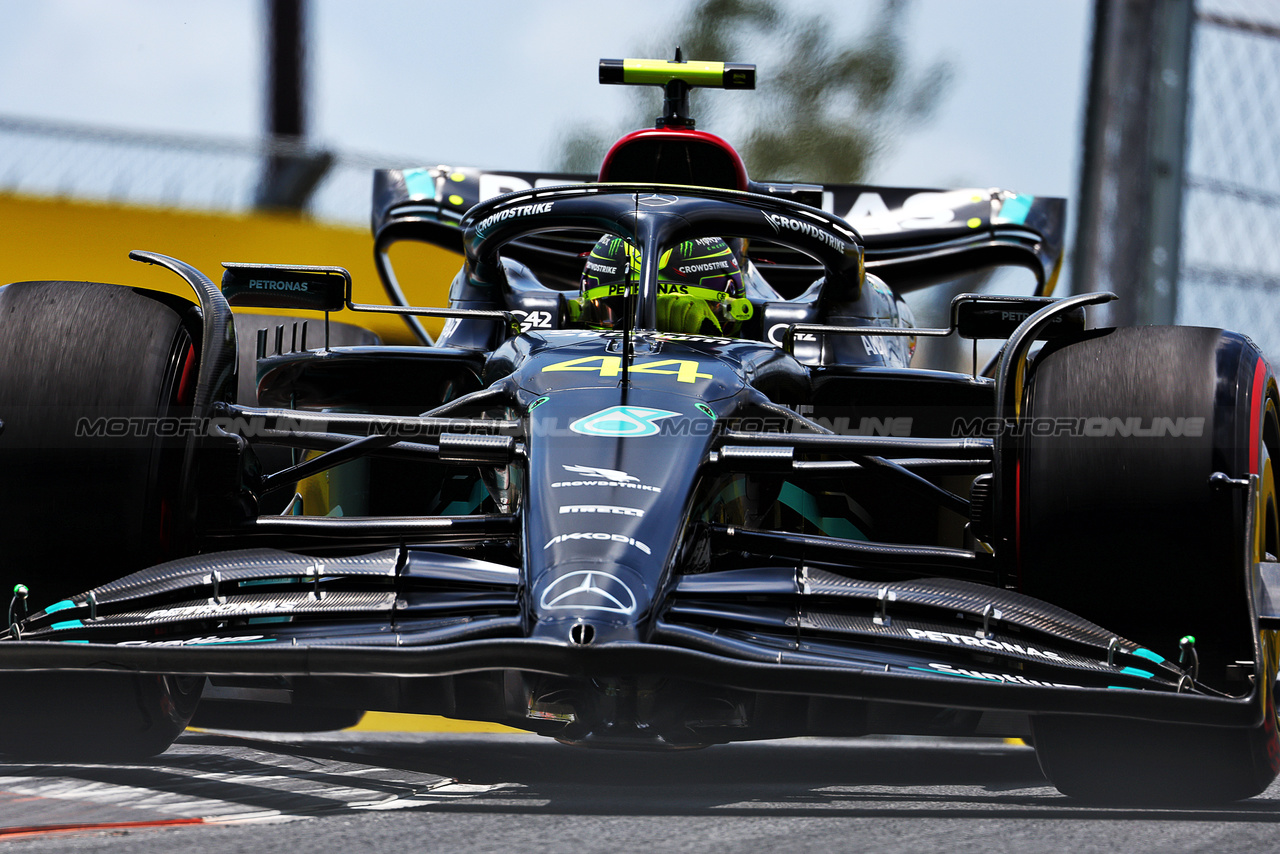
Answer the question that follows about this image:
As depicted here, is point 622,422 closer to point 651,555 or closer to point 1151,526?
point 651,555

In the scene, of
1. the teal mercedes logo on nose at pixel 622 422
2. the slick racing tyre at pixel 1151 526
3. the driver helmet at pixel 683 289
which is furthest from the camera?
the driver helmet at pixel 683 289

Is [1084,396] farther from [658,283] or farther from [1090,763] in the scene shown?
[658,283]

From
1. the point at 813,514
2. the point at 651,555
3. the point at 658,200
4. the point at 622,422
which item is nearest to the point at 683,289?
the point at 658,200

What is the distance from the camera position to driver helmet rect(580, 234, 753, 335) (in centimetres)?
447

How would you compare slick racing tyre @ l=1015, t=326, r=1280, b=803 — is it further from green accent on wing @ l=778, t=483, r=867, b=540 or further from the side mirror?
the side mirror

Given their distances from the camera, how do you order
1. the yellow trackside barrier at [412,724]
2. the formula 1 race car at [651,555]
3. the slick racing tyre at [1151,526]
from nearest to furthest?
the formula 1 race car at [651,555]
the slick racing tyre at [1151,526]
the yellow trackside barrier at [412,724]

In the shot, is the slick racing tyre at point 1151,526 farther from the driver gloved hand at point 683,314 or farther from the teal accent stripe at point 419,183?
the teal accent stripe at point 419,183

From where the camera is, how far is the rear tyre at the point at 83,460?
314 cm

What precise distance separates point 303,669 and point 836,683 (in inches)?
38.3

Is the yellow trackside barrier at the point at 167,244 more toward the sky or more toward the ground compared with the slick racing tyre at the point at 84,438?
more toward the sky

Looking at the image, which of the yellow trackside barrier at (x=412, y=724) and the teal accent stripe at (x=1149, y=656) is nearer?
the teal accent stripe at (x=1149, y=656)

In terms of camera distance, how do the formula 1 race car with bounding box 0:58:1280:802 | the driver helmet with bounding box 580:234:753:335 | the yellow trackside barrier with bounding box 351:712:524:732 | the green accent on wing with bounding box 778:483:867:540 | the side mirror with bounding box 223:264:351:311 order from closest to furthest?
the formula 1 race car with bounding box 0:58:1280:802 < the side mirror with bounding box 223:264:351:311 < the green accent on wing with bounding box 778:483:867:540 < the driver helmet with bounding box 580:234:753:335 < the yellow trackside barrier with bounding box 351:712:524:732

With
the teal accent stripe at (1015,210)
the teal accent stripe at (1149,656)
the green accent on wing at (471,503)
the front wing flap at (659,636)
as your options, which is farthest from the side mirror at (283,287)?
the teal accent stripe at (1015,210)

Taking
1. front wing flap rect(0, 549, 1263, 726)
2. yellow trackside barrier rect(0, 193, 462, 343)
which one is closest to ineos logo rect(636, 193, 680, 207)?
front wing flap rect(0, 549, 1263, 726)
